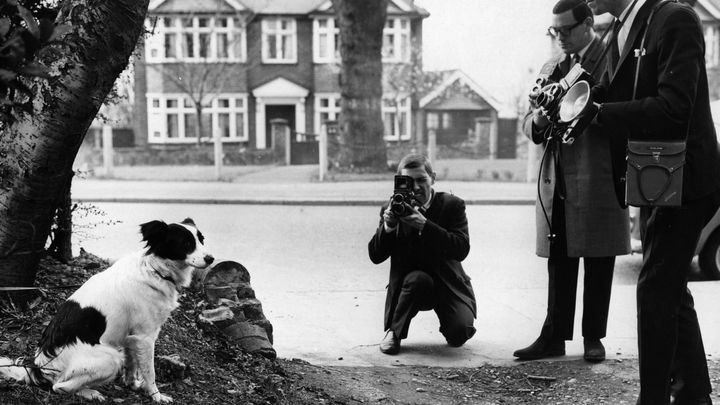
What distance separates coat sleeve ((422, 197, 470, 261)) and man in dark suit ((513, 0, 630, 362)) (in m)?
0.54

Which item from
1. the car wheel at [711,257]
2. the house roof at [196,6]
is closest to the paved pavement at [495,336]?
the car wheel at [711,257]

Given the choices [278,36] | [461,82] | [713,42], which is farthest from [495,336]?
[461,82]

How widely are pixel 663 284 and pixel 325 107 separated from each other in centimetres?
4118

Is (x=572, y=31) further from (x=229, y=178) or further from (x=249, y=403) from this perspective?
(x=229, y=178)

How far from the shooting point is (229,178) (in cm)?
2523

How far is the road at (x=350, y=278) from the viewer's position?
6090mm

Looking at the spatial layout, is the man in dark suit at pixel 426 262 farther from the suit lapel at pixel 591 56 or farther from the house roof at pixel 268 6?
the house roof at pixel 268 6

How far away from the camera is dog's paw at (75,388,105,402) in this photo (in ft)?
12.3

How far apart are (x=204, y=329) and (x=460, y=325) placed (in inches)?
69.3

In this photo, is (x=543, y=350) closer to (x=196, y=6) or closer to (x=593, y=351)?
(x=593, y=351)

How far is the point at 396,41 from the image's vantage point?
143 ft

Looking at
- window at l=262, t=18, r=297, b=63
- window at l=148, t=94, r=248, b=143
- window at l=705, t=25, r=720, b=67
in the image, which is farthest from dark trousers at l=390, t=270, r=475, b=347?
window at l=262, t=18, r=297, b=63

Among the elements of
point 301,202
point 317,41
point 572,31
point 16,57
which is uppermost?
point 317,41

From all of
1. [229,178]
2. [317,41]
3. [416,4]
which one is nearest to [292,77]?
[317,41]
